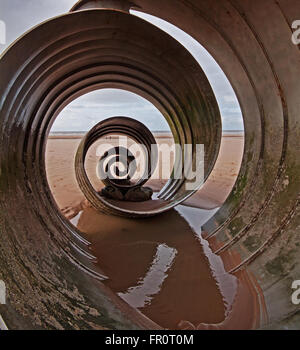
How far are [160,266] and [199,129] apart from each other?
91.2 inches

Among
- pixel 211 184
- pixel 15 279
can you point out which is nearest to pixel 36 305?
pixel 15 279

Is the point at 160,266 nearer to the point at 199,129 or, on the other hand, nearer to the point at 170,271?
the point at 170,271

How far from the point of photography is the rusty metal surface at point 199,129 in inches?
71.7

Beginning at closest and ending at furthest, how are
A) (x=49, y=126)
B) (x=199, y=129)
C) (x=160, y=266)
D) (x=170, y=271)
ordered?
(x=170, y=271) < (x=160, y=266) < (x=49, y=126) < (x=199, y=129)

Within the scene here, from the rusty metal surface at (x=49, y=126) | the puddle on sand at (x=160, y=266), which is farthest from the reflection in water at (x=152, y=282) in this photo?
the rusty metal surface at (x=49, y=126)

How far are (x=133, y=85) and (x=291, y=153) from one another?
2.97m

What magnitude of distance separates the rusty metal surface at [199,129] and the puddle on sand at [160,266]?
0.70ft

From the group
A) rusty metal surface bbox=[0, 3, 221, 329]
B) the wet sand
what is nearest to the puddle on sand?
the wet sand

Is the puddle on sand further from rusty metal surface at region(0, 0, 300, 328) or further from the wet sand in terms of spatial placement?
rusty metal surface at region(0, 0, 300, 328)

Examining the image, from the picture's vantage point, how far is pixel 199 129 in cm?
445

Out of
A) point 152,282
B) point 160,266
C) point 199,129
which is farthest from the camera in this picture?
point 199,129

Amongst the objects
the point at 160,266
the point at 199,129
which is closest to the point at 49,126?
the point at 160,266

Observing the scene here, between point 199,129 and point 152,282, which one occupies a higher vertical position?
point 199,129

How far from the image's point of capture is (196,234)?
A: 12.7ft
